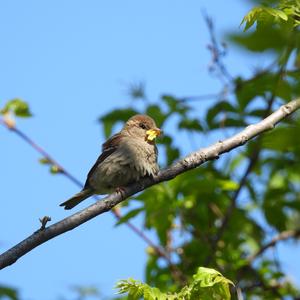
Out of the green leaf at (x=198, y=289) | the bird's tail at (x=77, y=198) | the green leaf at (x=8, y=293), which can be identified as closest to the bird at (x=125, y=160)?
the bird's tail at (x=77, y=198)

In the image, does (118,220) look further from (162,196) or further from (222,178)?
(222,178)

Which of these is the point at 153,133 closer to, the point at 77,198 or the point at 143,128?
the point at 143,128

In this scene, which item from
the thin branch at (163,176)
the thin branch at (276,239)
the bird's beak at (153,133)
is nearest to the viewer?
the thin branch at (163,176)

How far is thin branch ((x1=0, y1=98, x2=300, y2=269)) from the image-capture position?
10.3 feet

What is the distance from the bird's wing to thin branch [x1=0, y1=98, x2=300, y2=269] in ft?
7.49

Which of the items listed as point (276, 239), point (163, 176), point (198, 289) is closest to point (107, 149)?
point (276, 239)

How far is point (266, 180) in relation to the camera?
612 centimetres

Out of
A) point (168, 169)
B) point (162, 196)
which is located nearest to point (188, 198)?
point (162, 196)

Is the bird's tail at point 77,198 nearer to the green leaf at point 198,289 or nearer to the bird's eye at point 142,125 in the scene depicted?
the bird's eye at point 142,125

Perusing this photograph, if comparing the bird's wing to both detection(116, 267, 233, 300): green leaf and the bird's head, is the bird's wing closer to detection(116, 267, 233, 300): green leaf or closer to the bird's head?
the bird's head

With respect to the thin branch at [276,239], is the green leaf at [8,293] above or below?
below

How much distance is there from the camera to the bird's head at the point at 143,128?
5.99m

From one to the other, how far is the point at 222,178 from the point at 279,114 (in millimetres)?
2523

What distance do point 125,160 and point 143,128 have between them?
0.87 m
